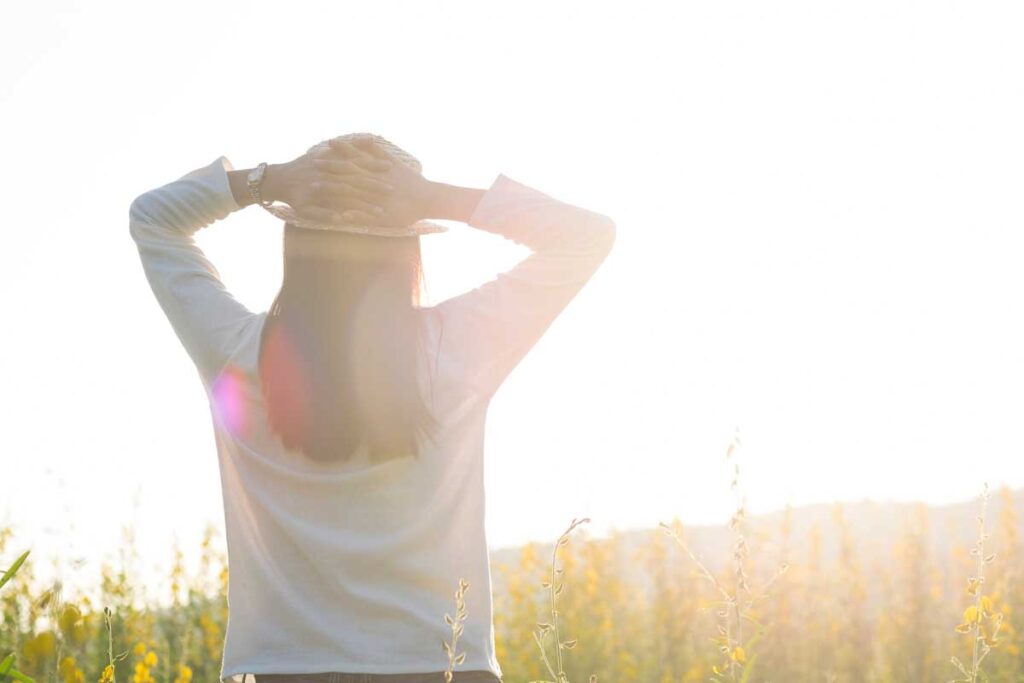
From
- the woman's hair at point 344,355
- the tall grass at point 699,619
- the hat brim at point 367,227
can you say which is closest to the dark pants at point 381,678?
the woman's hair at point 344,355

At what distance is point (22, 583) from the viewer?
5.09m

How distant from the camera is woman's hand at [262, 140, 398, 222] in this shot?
196 centimetres

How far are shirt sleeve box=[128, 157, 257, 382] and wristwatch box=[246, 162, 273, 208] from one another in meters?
0.07

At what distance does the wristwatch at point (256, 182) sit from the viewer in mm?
2156

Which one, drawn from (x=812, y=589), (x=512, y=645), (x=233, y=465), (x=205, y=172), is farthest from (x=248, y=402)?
(x=812, y=589)

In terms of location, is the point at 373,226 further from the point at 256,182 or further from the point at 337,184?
Result: the point at 256,182

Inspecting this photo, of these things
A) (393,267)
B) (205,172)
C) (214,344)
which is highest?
(205,172)

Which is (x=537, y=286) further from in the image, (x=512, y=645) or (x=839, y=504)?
(x=839, y=504)

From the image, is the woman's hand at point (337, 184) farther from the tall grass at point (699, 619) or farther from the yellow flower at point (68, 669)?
the tall grass at point (699, 619)

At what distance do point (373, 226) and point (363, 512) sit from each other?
1.74ft

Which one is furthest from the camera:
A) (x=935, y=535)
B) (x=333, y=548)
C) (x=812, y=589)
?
(x=935, y=535)

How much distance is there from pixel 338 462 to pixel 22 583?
403cm

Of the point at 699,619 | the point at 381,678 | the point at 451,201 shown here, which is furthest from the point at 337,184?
the point at 699,619

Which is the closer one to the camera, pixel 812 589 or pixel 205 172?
pixel 205 172
